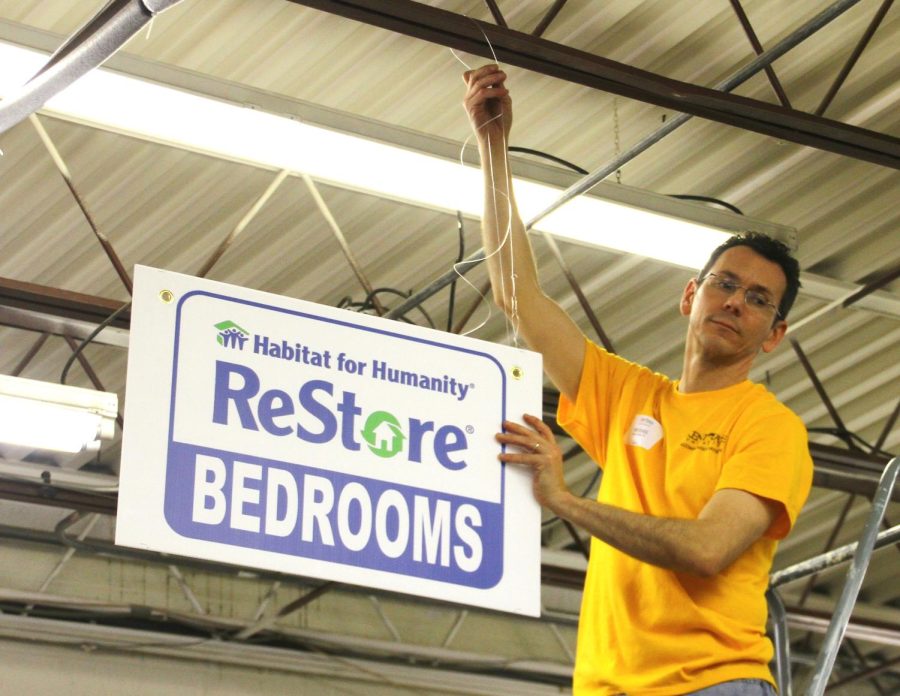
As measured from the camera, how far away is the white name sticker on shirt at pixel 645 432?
350 centimetres

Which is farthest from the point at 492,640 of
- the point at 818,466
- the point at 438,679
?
the point at 818,466

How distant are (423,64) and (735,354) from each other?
3.92 meters

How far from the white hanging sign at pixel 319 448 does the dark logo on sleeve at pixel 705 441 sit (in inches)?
17.5

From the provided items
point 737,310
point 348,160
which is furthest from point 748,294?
A: point 348,160

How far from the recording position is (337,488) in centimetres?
297

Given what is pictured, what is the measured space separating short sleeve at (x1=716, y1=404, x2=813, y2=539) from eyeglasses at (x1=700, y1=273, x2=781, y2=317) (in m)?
0.32

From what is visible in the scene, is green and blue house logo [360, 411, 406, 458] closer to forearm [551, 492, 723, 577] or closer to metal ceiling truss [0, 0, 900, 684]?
forearm [551, 492, 723, 577]

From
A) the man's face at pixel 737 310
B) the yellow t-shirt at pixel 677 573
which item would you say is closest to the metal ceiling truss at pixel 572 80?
the man's face at pixel 737 310

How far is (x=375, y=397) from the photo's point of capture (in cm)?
309

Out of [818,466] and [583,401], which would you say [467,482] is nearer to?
[583,401]

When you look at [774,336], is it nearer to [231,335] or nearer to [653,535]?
[653,535]

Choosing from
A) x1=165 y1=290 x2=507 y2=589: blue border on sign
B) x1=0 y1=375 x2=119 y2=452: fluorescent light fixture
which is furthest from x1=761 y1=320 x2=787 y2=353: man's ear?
x1=0 y1=375 x2=119 y2=452: fluorescent light fixture

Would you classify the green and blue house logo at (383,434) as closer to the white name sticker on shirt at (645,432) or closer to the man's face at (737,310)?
the white name sticker on shirt at (645,432)

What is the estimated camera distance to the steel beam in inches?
215
